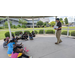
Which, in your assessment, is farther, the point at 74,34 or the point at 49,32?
the point at 49,32
